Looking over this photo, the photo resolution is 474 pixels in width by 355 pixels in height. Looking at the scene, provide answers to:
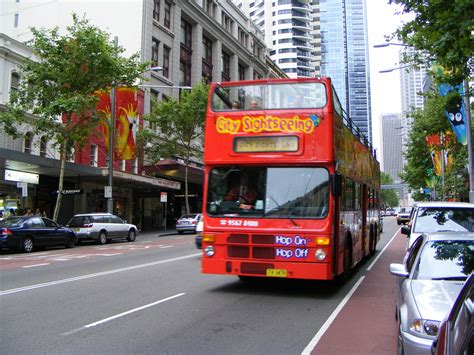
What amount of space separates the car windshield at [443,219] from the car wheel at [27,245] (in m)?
15.7

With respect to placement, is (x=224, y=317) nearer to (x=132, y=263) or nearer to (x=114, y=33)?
(x=132, y=263)

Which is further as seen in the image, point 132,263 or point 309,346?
point 132,263

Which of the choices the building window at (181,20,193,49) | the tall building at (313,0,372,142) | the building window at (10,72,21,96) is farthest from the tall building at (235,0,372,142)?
the building window at (10,72,21,96)

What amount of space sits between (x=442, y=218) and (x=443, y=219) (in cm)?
3

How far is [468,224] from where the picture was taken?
1096 centimetres

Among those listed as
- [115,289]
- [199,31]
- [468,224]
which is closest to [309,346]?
[115,289]

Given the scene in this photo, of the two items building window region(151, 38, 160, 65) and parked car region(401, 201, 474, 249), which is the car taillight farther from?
building window region(151, 38, 160, 65)

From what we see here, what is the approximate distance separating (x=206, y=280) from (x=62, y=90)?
17016mm

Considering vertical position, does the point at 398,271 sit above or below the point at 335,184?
below

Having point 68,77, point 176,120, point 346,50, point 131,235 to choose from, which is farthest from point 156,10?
point 346,50

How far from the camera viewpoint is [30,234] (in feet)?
67.3

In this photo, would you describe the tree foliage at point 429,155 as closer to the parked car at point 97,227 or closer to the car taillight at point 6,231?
the parked car at point 97,227

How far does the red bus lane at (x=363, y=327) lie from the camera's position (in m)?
6.00

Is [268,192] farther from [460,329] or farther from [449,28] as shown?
[460,329]
